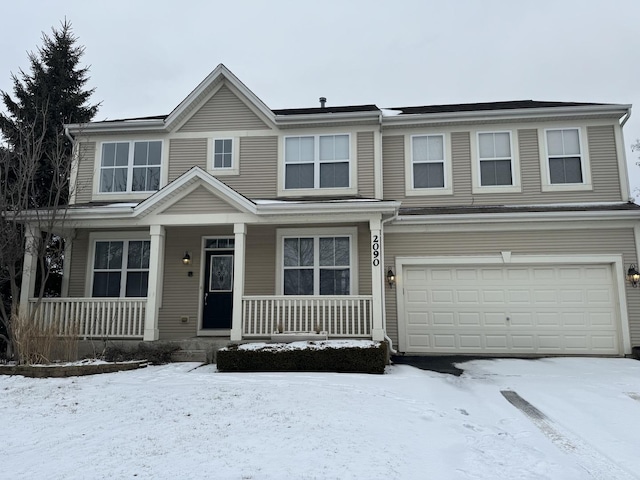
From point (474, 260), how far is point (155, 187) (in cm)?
801

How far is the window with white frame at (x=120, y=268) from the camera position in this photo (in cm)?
1075

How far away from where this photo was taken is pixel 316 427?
4668 millimetres

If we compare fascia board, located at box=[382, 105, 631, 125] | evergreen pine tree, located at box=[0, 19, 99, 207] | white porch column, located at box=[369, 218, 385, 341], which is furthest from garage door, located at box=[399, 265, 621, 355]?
evergreen pine tree, located at box=[0, 19, 99, 207]

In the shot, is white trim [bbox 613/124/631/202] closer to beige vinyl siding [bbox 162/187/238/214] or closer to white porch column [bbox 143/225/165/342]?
beige vinyl siding [bbox 162/187/238/214]

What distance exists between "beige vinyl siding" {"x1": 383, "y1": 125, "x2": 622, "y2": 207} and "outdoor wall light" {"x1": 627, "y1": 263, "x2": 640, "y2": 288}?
5.44 ft

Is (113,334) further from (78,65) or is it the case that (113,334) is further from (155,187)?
(78,65)

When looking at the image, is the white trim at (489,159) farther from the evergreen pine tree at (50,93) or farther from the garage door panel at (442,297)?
the evergreen pine tree at (50,93)

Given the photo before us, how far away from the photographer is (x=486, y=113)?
10.6 m

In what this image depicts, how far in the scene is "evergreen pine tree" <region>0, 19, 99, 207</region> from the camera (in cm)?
1480

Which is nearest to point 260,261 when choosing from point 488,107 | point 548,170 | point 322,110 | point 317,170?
point 317,170

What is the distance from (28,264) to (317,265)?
625cm

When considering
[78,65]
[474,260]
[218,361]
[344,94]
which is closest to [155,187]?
[218,361]

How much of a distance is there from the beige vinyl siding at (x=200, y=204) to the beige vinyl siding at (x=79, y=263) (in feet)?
10.4

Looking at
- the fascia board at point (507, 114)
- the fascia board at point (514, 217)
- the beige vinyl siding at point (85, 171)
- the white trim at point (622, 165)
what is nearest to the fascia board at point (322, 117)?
the fascia board at point (507, 114)
